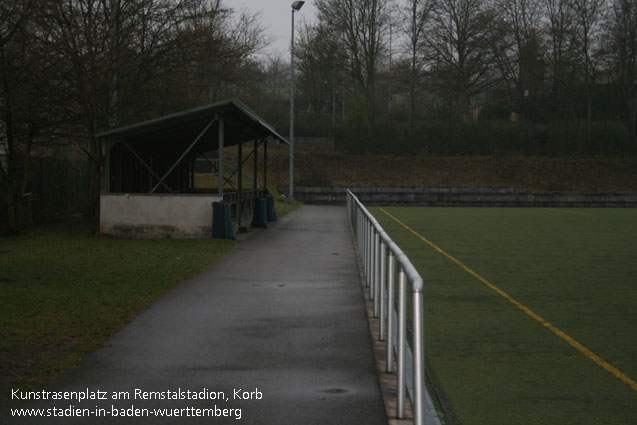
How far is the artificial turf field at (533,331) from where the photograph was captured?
20.0 feet

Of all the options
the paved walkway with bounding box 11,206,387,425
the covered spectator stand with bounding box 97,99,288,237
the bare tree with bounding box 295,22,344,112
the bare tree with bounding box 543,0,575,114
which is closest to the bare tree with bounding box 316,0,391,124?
the bare tree with bounding box 295,22,344,112

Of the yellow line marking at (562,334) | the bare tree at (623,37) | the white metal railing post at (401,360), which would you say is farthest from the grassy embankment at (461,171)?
the white metal railing post at (401,360)

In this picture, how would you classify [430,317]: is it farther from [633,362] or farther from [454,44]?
[454,44]

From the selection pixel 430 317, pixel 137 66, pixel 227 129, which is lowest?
pixel 430 317

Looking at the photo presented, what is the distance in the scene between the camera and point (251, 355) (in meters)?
7.36

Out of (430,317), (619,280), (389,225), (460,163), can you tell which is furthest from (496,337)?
(460,163)

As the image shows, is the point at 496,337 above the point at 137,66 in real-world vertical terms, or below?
below

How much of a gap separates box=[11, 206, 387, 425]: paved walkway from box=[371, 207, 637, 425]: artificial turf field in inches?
34.0

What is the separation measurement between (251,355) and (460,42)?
52.9 m

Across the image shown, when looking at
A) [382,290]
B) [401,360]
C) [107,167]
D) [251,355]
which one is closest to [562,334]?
[382,290]

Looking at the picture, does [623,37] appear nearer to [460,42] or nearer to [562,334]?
[460,42]

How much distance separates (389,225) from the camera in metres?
28.1

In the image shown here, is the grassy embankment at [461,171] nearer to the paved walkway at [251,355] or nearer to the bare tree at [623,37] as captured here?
the bare tree at [623,37]

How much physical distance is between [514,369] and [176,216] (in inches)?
574
